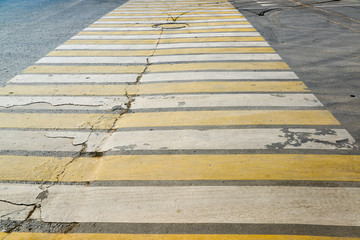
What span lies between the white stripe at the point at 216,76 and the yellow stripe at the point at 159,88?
0.25 meters

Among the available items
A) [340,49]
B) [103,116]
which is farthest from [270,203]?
[340,49]

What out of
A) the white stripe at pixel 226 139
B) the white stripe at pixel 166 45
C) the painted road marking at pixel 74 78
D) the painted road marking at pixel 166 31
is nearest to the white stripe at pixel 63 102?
the painted road marking at pixel 74 78

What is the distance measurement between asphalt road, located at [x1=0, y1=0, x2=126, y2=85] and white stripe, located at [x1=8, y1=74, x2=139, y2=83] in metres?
0.36

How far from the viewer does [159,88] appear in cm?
544

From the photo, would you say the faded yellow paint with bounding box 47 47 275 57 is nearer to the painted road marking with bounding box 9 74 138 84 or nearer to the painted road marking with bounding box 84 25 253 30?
the painted road marking with bounding box 9 74 138 84

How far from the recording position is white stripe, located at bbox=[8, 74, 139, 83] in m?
5.78

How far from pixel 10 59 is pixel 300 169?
6831 millimetres

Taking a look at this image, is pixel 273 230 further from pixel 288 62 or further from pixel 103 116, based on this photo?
pixel 288 62

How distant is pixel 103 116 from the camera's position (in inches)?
178

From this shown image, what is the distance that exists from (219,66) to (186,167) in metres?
3.54

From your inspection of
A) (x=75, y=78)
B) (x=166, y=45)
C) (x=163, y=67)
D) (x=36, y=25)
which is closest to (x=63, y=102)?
(x=75, y=78)

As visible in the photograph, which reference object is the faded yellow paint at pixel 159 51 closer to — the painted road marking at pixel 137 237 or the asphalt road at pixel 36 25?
the asphalt road at pixel 36 25

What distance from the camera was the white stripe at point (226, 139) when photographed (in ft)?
12.2

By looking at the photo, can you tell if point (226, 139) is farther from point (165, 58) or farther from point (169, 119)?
point (165, 58)
